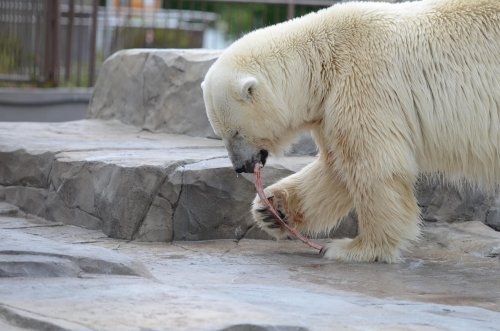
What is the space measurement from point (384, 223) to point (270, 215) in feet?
2.23

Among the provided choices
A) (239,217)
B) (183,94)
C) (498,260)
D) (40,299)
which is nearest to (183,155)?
(239,217)

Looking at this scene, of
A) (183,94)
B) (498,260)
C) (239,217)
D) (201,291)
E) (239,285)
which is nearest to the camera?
(201,291)

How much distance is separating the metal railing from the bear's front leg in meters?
6.08

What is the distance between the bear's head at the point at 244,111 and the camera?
5387 mm

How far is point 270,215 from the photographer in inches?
224

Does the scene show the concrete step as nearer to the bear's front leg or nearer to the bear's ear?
the bear's front leg

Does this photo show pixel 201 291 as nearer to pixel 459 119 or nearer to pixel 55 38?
pixel 459 119

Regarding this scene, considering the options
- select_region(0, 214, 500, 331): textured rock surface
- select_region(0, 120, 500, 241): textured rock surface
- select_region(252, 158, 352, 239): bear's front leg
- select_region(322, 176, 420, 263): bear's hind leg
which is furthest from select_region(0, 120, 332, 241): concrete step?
select_region(322, 176, 420, 263): bear's hind leg

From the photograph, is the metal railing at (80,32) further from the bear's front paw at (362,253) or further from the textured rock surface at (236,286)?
the bear's front paw at (362,253)

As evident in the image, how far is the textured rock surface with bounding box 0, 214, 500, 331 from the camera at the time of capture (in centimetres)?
356

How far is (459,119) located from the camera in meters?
5.35

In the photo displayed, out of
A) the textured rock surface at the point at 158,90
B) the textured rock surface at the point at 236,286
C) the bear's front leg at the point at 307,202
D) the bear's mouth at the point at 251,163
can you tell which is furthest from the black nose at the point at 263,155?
the textured rock surface at the point at 158,90

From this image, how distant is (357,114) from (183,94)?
96.6 inches

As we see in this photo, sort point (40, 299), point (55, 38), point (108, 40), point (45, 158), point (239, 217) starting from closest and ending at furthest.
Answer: point (40, 299) < point (239, 217) < point (45, 158) < point (55, 38) < point (108, 40)
